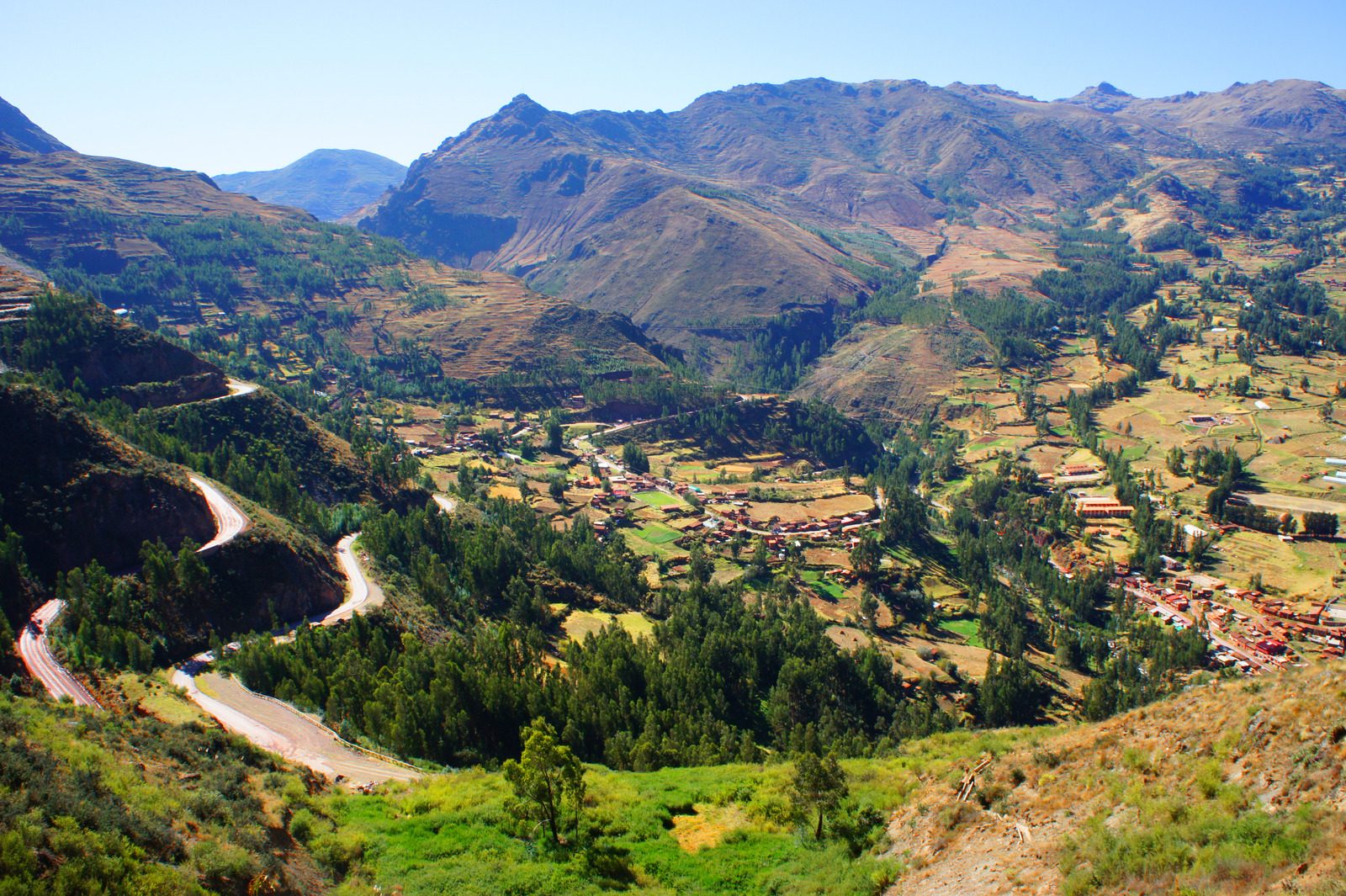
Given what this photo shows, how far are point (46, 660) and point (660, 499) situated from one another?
109 m

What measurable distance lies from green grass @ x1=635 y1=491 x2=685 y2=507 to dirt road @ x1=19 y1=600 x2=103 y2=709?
9927 cm

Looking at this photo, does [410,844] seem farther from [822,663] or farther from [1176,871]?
[822,663]

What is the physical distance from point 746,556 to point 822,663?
159 feet

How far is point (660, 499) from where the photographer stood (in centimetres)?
15938

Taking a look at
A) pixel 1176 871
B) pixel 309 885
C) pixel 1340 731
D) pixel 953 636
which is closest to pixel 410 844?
pixel 309 885

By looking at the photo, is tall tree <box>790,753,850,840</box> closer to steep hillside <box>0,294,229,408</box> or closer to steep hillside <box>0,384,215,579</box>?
steep hillside <box>0,384,215,579</box>

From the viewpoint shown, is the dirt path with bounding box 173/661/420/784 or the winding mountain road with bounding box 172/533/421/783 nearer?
the dirt path with bounding box 173/661/420/784

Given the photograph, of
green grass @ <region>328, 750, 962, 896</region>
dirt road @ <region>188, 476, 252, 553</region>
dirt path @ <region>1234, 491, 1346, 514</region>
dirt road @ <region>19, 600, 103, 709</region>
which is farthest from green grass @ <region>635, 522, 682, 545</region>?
dirt path @ <region>1234, 491, 1346, 514</region>

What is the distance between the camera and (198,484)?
306 ft

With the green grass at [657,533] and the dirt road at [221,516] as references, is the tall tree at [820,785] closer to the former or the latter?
the dirt road at [221,516]

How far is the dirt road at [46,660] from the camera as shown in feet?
181

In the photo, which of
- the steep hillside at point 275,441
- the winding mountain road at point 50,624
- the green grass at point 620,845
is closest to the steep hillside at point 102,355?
the steep hillside at point 275,441

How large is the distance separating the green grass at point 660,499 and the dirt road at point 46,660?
99271 millimetres

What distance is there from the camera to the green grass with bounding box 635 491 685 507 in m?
156
